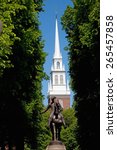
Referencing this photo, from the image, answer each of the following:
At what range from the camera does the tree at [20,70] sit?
23656 millimetres

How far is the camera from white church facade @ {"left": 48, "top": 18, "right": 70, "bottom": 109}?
16562 centimetres

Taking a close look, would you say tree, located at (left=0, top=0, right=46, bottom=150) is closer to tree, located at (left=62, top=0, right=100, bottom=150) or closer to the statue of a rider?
tree, located at (left=62, top=0, right=100, bottom=150)

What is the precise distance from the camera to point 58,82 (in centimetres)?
17262

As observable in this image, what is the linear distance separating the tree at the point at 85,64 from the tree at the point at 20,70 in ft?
8.18

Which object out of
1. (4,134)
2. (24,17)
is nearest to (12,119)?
(4,134)

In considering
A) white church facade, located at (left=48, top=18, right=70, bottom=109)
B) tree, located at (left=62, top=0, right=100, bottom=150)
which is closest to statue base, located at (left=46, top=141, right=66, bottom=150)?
tree, located at (left=62, top=0, right=100, bottom=150)

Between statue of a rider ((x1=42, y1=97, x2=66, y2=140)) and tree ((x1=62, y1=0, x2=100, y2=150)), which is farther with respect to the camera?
tree ((x1=62, y1=0, x2=100, y2=150))

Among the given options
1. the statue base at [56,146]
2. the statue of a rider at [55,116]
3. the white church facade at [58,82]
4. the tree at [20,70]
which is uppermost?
the white church facade at [58,82]

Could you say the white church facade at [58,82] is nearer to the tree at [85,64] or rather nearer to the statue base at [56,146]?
the tree at [85,64]

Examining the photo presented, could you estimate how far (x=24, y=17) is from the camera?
95.1 feet

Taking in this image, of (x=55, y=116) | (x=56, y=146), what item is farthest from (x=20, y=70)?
(x=56, y=146)

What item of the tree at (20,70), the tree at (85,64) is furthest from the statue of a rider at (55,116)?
the tree at (85,64)

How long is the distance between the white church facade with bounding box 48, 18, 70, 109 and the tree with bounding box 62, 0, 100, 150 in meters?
126

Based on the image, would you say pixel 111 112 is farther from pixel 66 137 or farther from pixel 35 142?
pixel 66 137
